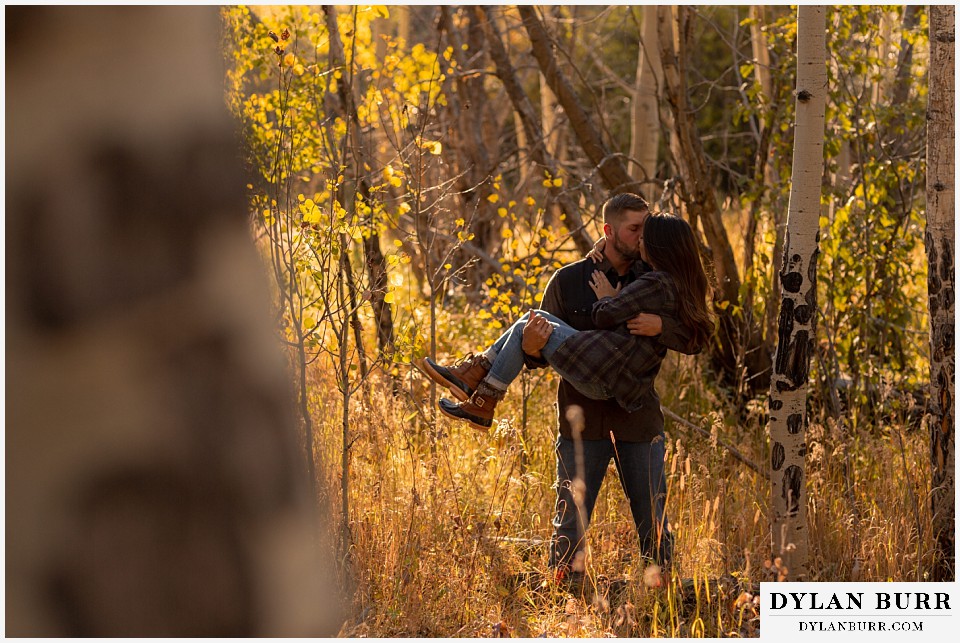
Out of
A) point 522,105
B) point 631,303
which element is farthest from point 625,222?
point 522,105

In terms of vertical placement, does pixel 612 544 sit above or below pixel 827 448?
below

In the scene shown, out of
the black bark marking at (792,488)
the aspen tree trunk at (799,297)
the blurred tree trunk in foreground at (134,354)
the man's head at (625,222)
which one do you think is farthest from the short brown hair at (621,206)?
the blurred tree trunk in foreground at (134,354)

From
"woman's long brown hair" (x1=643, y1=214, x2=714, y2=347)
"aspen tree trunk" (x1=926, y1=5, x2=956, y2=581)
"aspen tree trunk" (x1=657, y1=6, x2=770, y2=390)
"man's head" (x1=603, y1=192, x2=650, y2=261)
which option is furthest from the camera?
"aspen tree trunk" (x1=657, y1=6, x2=770, y2=390)

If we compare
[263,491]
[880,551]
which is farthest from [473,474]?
[263,491]

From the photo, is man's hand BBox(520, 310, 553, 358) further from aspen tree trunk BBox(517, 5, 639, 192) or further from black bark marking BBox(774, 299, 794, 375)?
aspen tree trunk BBox(517, 5, 639, 192)

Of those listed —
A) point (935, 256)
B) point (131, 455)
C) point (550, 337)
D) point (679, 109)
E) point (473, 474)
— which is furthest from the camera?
point (679, 109)

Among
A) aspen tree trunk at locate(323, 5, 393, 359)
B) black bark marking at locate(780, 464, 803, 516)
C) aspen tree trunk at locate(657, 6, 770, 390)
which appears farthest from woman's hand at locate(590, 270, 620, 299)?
aspen tree trunk at locate(657, 6, 770, 390)

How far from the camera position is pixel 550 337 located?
3.68 meters

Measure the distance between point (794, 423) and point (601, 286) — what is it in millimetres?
961

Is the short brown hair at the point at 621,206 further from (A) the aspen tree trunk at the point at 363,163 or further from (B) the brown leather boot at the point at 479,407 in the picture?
(A) the aspen tree trunk at the point at 363,163

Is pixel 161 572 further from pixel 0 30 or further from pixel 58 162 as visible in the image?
pixel 0 30

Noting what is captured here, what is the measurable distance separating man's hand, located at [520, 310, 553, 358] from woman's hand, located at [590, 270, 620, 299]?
0.87 feet

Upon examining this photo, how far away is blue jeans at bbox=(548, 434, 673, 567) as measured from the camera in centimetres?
382

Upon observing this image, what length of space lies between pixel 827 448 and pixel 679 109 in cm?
228
